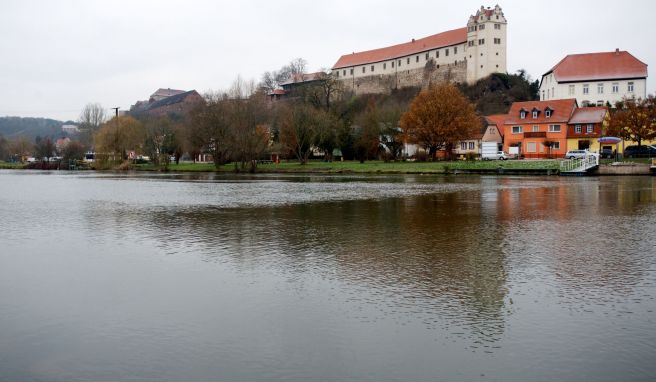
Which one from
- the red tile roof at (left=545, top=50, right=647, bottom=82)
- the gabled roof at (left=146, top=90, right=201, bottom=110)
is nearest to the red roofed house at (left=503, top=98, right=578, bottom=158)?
the red tile roof at (left=545, top=50, right=647, bottom=82)

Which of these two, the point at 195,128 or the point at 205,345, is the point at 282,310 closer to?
the point at 205,345

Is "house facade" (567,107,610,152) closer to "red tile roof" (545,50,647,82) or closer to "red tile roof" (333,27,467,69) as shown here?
"red tile roof" (545,50,647,82)

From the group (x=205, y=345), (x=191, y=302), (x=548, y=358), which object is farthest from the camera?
(x=191, y=302)

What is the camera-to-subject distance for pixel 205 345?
692cm

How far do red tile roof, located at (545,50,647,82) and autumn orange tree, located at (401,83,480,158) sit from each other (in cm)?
3092

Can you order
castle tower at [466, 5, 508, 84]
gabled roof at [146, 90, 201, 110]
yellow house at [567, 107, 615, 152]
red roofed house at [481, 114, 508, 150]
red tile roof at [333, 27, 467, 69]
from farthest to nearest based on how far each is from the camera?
gabled roof at [146, 90, 201, 110] < red tile roof at [333, 27, 467, 69] < castle tower at [466, 5, 508, 84] < red roofed house at [481, 114, 508, 150] < yellow house at [567, 107, 615, 152]

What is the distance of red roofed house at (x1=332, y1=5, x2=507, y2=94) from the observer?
380ft

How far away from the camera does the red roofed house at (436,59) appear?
11594 cm

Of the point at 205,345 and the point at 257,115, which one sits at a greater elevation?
the point at 257,115

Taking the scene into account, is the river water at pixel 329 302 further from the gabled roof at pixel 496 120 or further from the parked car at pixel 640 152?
the gabled roof at pixel 496 120

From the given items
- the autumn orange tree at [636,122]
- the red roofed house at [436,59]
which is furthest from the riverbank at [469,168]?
the red roofed house at [436,59]

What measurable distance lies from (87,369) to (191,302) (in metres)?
2.65

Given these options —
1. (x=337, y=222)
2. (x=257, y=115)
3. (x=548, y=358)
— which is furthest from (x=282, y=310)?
(x=257, y=115)

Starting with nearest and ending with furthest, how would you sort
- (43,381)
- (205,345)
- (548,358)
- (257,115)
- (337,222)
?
1. (43,381)
2. (548,358)
3. (205,345)
4. (337,222)
5. (257,115)
